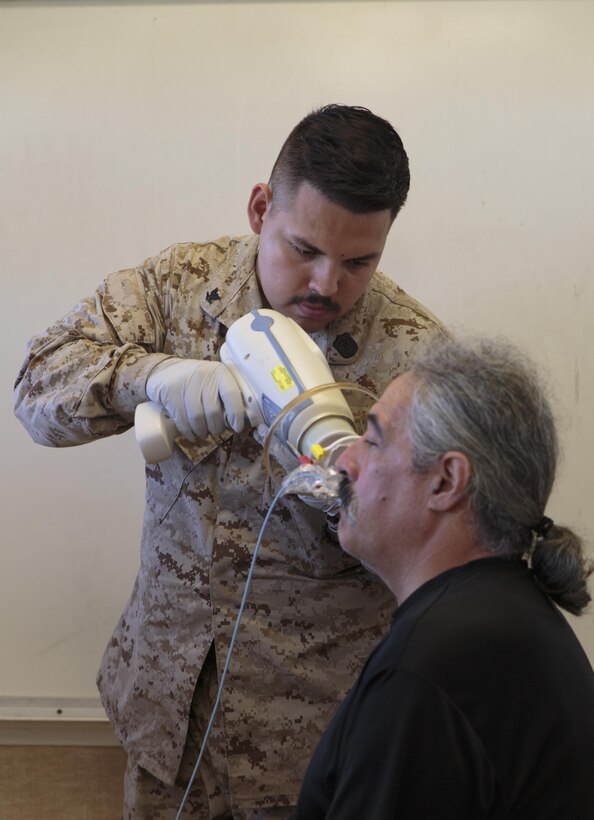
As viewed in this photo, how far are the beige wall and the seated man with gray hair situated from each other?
40.0 inches

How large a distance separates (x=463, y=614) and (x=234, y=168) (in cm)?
150

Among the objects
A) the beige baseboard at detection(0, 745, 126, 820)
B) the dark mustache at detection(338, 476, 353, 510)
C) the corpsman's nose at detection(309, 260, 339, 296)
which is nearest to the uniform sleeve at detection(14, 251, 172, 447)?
the corpsman's nose at detection(309, 260, 339, 296)

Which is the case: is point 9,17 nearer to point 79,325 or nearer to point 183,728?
point 79,325

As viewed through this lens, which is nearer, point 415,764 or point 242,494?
point 415,764

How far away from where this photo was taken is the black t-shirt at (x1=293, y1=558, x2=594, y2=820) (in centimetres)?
107

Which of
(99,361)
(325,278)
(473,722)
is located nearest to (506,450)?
(473,722)

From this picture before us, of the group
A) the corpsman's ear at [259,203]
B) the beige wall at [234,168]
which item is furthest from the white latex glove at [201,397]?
the beige wall at [234,168]

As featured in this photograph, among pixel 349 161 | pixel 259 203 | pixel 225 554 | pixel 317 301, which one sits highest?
pixel 349 161

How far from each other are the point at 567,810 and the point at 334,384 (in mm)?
686

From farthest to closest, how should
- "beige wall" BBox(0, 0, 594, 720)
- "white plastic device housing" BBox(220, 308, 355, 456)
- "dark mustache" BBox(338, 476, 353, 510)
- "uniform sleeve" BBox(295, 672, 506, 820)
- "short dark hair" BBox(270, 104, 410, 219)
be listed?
"beige wall" BBox(0, 0, 594, 720), "short dark hair" BBox(270, 104, 410, 219), "white plastic device housing" BBox(220, 308, 355, 456), "dark mustache" BBox(338, 476, 353, 510), "uniform sleeve" BBox(295, 672, 506, 820)

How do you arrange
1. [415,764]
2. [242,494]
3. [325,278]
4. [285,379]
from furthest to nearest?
[242,494], [325,278], [285,379], [415,764]

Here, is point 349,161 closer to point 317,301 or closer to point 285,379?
point 317,301

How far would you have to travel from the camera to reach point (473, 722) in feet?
3.56

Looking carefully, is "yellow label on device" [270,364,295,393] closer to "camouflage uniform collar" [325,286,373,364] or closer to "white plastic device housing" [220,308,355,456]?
A: "white plastic device housing" [220,308,355,456]
